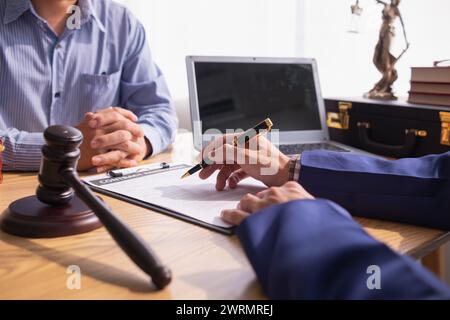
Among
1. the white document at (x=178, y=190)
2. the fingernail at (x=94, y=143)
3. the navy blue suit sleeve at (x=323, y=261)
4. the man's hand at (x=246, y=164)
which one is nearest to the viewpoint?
the navy blue suit sleeve at (x=323, y=261)

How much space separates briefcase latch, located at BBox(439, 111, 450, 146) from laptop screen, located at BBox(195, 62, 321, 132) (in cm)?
39

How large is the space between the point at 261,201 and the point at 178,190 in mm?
219

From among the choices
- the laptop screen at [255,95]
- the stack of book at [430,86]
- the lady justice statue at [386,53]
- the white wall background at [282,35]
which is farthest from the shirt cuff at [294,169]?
the white wall background at [282,35]

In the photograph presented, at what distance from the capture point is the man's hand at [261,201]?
0.58 meters

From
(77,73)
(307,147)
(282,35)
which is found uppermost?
(282,35)

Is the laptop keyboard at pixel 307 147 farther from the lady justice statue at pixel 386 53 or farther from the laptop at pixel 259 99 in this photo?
the lady justice statue at pixel 386 53

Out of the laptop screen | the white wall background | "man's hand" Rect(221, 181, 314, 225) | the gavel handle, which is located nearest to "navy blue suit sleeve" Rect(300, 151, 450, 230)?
"man's hand" Rect(221, 181, 314, 225)

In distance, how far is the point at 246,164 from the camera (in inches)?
30.6

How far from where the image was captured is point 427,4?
5.08 ft

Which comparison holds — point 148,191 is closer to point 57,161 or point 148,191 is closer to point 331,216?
point 57,161

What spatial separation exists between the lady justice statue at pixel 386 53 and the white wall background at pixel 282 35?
187mm

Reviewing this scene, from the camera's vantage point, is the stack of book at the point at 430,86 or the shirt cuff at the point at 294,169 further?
the stack of book at the point at 430,86

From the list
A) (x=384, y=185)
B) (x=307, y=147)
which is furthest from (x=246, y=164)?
(x=307, y=147)

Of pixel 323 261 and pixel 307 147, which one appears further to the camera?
pixel 307 147
